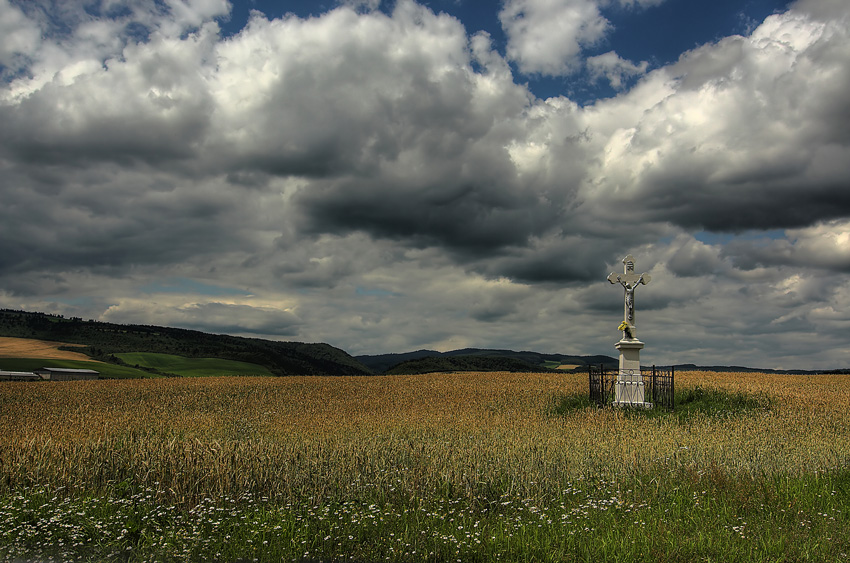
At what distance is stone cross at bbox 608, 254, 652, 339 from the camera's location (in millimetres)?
22016

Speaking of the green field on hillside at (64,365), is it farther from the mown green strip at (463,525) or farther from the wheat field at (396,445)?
the mown green strip at (463,525)

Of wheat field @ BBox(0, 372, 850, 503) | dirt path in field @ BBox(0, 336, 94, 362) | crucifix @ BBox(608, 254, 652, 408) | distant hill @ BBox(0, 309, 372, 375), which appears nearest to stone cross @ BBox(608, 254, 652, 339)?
crucifix @ BBox(608, 254, 652, 408)

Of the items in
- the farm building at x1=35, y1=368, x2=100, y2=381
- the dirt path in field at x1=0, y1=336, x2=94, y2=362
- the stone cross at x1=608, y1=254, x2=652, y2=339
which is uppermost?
the stone cross at x1=608, y1=254, x2=652, y2=339

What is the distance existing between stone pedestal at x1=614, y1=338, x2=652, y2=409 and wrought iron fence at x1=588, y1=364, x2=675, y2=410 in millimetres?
748

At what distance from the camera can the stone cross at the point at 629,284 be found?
72.2 feet

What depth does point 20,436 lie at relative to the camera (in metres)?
14.3

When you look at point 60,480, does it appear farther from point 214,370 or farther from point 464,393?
point 214,370

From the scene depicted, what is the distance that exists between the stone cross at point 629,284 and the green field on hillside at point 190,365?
79.1 metres

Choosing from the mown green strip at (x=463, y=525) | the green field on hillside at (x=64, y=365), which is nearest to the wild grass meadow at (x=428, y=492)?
the mown green strip at (x=463, y=525)

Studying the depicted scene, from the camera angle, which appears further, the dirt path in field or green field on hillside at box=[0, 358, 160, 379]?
the dirt path in field

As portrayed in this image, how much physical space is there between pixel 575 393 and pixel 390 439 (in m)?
15.3

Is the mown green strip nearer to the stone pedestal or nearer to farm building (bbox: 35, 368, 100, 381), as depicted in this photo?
the stone pedestal

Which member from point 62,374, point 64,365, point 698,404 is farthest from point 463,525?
point 64,365

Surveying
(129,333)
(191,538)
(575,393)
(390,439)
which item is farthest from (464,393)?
(129,333)
